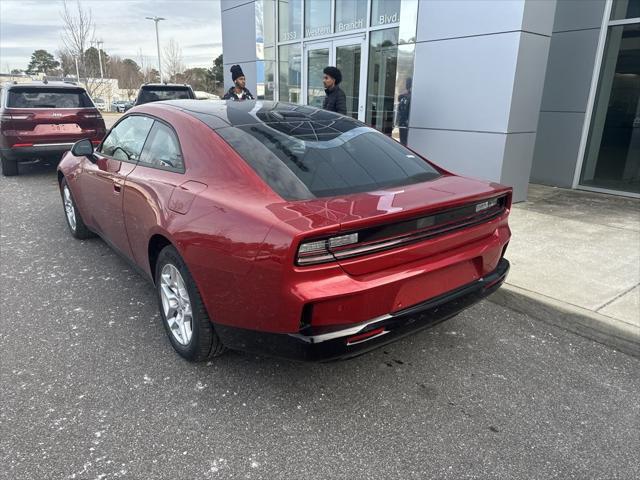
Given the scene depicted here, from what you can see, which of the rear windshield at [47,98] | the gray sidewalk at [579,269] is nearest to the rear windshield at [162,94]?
the rear windshield at [47,98]

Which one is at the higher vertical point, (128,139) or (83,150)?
(128,139)

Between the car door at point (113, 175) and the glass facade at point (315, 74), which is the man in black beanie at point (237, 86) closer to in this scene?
the car door at point (113, 175)

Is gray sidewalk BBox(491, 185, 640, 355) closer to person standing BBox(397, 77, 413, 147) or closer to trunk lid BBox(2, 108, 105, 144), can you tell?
person standing BBox(397, 77, 413, 147)

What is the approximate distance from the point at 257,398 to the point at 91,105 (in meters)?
8.63

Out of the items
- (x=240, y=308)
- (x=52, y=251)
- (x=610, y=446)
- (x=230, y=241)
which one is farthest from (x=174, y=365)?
(x=52, y=251)

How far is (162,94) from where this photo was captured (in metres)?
11.5

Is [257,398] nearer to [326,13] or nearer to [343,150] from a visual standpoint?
[343,150]

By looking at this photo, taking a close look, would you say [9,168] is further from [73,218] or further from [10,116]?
[73,218]

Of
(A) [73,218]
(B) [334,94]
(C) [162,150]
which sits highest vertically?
(B) [334,94]

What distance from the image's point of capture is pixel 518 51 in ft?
20.9

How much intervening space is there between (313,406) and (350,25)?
30.3 feet

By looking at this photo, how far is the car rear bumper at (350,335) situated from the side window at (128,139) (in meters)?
1.79

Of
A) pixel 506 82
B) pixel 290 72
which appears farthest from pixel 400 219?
pixel 290 72

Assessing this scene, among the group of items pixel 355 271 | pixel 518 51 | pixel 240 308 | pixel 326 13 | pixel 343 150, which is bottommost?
pixel 240 308
